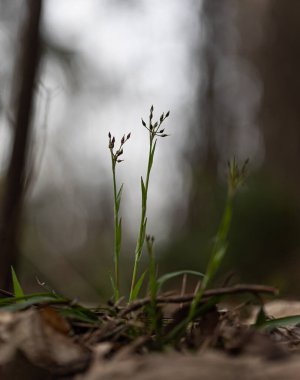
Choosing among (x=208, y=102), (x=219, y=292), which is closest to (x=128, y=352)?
(x=219, y=292)

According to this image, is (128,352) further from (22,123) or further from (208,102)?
(208,102)

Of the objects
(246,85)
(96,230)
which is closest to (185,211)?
(246,85)

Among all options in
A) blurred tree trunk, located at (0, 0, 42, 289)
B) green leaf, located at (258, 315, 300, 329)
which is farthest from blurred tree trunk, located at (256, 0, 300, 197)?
green leaf, located at (258, 315, 300, 329)

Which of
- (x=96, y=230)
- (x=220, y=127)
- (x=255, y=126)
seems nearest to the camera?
(x=255, y=126)

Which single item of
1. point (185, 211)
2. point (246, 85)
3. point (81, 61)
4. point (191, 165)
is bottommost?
point (185, 211)

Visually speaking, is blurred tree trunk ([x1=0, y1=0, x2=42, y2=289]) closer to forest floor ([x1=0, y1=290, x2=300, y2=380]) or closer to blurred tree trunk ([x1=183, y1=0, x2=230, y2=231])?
forest floor ([x1=0, y1=290, x2=300, y2=380])

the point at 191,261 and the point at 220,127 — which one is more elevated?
the point at 220,127

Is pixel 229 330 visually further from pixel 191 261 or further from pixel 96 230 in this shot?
pixel 96 230
